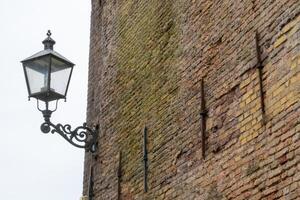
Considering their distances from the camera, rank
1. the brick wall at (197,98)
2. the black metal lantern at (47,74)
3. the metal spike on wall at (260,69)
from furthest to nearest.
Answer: the black metal lantern at (47,74) → the metal spike on wall at (260,69) → the brick wall at (197,98)

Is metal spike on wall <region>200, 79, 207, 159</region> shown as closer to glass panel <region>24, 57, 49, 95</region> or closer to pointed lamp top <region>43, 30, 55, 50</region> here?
glass panel <region>24, 57, 49, 95</region>

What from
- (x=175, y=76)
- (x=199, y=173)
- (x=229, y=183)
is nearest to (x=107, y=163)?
(x=175, y=76)

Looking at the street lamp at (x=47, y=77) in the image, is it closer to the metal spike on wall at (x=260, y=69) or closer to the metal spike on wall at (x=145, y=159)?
the metal spike on wall at (x=145, y=159)

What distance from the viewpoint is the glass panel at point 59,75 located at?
27.5ft

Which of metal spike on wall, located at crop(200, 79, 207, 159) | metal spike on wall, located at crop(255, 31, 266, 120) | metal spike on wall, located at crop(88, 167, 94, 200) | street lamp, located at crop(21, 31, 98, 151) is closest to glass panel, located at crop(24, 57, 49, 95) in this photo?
street lamp, located at crop(21, 31, 98, 151)

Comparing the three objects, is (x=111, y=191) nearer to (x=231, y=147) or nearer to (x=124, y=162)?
(x=124, y=162)

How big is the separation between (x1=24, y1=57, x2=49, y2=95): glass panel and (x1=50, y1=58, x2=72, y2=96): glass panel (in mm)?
79

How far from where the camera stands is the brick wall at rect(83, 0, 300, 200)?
634 cm

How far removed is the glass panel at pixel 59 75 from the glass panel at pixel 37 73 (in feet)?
0.26

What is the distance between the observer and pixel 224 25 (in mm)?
7523

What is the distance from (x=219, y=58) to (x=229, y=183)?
1.37 m

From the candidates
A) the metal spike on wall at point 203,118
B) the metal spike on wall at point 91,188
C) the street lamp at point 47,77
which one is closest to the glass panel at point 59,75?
the street lamp at point 47,77

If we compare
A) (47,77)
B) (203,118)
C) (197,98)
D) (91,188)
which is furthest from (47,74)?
(91,188)

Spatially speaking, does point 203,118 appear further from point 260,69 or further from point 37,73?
point 37,73
